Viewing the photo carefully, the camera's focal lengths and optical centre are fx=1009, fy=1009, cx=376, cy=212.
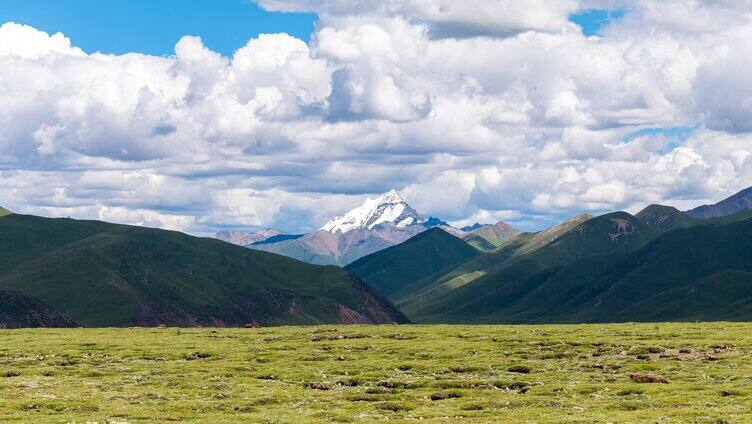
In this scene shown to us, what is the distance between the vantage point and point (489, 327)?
98688mm

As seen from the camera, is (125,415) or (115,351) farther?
(115,351)

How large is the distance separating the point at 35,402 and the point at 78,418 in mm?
6342

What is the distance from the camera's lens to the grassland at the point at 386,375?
52.8 metres

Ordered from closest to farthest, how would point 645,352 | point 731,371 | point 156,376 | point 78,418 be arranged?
point 78,418 → point 731,371 → point 156,376 → point 645,352

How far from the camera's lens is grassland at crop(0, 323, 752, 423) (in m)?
52.8

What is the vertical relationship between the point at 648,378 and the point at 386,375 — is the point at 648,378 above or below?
above

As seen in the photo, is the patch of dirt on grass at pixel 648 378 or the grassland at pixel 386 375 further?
the patch of dirt on grass at pixel 648 378

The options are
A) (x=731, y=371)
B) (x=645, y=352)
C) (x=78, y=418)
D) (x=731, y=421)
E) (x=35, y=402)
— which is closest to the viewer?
(x=731, y=421)

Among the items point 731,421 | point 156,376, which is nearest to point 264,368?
point 156,376

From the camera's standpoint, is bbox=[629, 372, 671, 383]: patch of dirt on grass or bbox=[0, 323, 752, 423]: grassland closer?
bbox=[0, 323, 752, 423]: grassland

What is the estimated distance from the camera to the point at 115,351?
265ft

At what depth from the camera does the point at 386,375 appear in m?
67.2

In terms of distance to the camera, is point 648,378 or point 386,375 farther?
point 386,375

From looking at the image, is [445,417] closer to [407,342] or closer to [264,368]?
[264,368]
